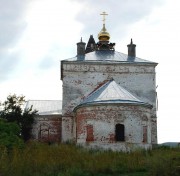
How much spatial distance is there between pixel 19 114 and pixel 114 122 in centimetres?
901

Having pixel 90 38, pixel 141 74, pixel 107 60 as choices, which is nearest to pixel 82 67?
pixel 107 60

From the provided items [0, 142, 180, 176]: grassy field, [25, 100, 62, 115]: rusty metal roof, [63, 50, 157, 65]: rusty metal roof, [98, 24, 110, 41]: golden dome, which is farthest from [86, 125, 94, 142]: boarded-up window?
[98, 24, 110, 41]: golden dome

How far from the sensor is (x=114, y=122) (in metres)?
21.6

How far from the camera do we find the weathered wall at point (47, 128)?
1137 inches

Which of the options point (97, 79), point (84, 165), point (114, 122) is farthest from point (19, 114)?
point (84, 165)

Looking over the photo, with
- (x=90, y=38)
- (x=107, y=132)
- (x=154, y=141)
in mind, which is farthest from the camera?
(x=90, y=38)

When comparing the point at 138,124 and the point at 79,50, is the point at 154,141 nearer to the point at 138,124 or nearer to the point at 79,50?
the point at 138,124

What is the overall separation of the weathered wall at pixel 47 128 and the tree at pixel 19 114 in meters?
0.56

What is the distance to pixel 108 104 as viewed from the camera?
860 inches

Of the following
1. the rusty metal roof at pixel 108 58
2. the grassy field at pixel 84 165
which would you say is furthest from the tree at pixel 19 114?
the grassy field at pixel 84 165

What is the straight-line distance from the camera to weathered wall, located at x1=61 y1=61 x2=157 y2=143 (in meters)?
26.6

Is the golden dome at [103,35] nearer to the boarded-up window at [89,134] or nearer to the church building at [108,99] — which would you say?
the church building at [108,99]

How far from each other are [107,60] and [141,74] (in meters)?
2.51

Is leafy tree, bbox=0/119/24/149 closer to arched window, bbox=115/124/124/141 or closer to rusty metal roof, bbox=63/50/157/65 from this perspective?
arched window, bbox=115/124/124/141
